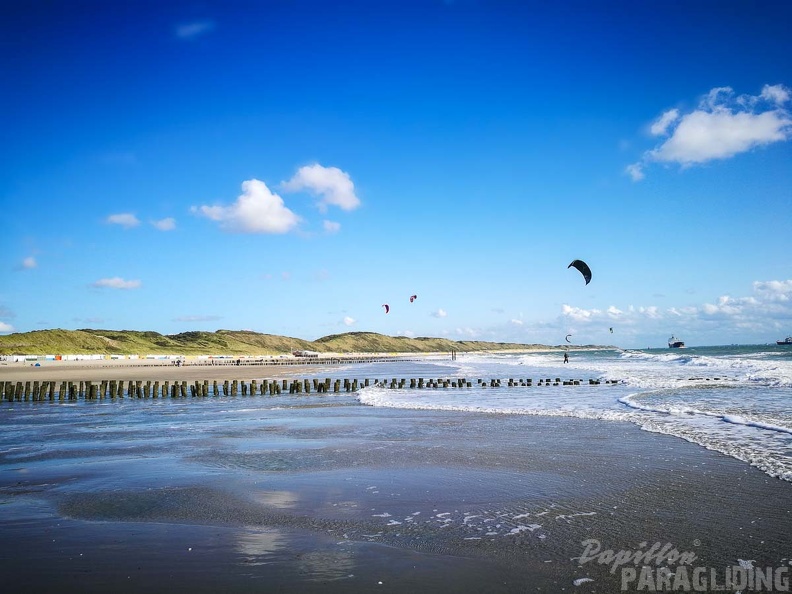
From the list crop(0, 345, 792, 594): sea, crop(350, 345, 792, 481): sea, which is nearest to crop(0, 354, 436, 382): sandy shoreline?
crop(350, 345, 792, 481): sea

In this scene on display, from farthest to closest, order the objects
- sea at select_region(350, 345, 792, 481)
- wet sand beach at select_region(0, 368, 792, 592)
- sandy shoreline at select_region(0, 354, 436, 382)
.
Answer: sandy shoreline at select_region(0, 354, 436, 382) → sea at select_region(350, 345, 792, 481) → wet sand beach at select_region(0, 368, 792, 592)

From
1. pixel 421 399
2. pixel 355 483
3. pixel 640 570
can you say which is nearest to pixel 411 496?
pixel 355 483

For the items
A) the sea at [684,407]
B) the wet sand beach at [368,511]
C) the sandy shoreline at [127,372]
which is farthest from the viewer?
the sandy shoreline at [127,372]

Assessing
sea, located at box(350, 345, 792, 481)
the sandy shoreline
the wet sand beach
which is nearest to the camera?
the wet sand beach

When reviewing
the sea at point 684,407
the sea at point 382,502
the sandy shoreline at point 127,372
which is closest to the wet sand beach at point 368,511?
the sea at point 382,502

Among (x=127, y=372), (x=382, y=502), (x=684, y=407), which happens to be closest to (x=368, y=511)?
(x=382, y=502)

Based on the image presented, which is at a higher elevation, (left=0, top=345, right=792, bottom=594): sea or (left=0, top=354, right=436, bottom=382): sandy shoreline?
(left=0, top=345, right=792, bottom=594): sea

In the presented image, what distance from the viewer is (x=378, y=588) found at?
462cm

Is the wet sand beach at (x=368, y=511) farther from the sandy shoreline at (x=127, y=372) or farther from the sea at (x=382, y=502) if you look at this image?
the sandy shoreline at (x=127, y=372)

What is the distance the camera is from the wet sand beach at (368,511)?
496 cm

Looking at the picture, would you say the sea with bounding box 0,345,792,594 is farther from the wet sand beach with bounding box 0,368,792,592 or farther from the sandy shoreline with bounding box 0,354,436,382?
the sandy shoreline with bounding box 0,354,436,382

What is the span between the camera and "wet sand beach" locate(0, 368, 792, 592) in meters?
4.96

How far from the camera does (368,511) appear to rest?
6.92 meters

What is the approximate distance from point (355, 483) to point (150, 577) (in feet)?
12.8
